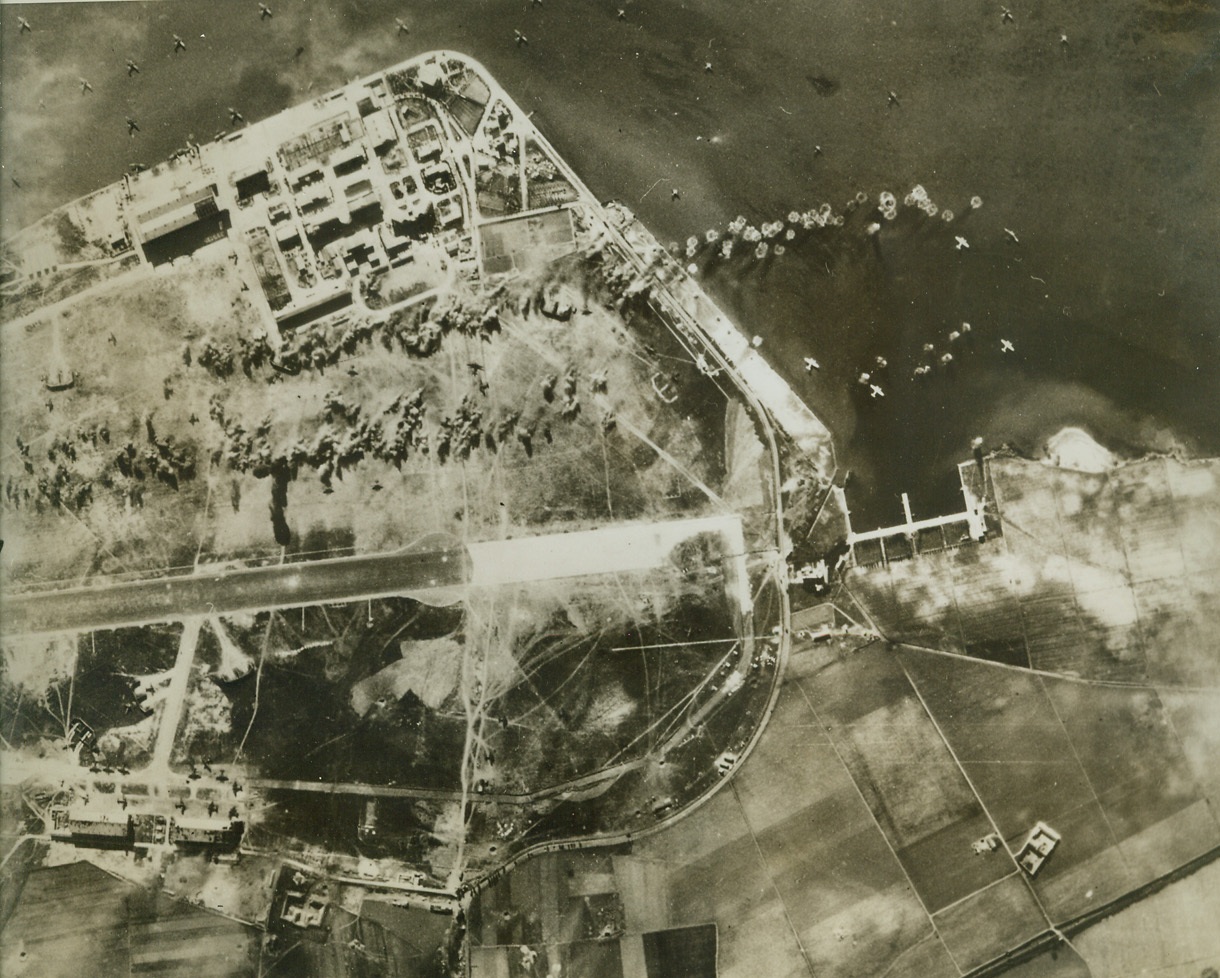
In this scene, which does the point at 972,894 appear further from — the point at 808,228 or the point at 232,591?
the point at 232,591

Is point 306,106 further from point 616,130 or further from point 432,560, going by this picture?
point 432,560

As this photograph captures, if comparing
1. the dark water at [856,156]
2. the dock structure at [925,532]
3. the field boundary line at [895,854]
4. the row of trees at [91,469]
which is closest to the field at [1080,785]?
the field boundary line at [895,854]

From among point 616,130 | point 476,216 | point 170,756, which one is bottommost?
point 170,756

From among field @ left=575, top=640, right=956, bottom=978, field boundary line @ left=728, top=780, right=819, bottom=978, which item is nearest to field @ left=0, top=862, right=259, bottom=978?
field @ left=575, top=640, right=956, bottom=978

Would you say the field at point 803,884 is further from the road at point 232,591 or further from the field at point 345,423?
the road at point 232,591

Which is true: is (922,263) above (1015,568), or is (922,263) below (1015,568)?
Answer: above

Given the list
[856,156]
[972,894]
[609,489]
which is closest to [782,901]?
[972,894]

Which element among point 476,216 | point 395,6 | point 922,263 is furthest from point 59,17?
point 922,263
